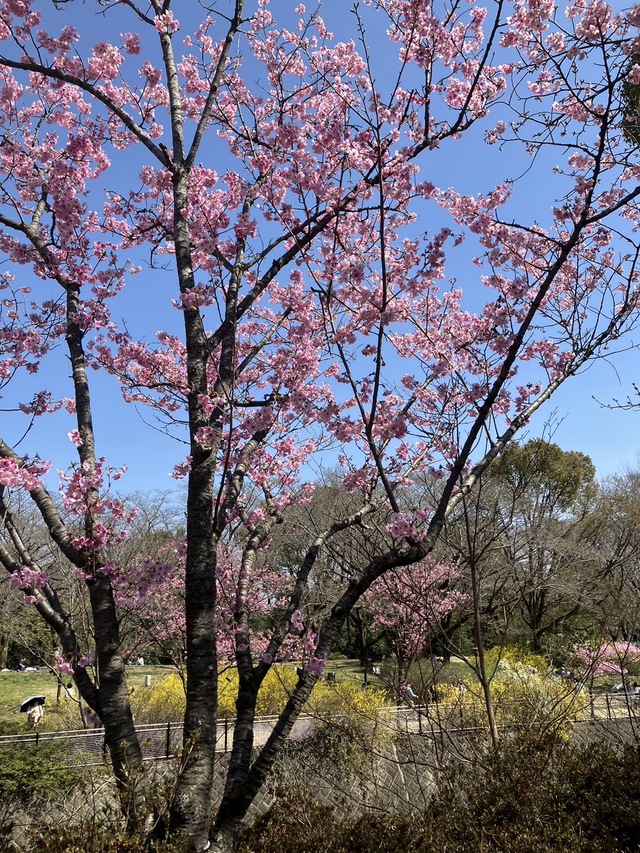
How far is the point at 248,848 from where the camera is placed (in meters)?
3.06

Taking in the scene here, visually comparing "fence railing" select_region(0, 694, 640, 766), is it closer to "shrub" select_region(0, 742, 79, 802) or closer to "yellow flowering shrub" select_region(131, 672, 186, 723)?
"shrub" select_region(0, 742, 79, 802)

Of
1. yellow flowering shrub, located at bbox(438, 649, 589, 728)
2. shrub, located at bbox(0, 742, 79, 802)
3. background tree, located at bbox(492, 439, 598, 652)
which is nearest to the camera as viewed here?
shrub, located at bbox(0, 742, 79, 802)

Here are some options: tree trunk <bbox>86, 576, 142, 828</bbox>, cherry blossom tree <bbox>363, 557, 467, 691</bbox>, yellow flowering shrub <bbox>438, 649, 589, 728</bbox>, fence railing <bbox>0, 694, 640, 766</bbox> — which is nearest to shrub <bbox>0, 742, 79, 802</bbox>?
fence railing <bbox>0, 694, 640, 766</bbox>

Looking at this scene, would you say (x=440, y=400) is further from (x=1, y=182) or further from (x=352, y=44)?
(x=1, y=182)

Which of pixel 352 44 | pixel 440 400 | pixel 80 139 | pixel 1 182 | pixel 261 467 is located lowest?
pixel 261 467

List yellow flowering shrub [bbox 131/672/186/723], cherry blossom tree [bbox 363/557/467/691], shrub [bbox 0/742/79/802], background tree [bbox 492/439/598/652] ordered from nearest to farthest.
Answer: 1. shrub [bbox 0/742/79/802]
2. cherry blossom tree [bbox 363/557/467/691]
3. yellow flowering shrub [bbox 131/672/186/723]
4. background tree [bbox 492/439/598/652]

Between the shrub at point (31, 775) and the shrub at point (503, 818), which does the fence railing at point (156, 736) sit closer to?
the shrub at point (31, 775)

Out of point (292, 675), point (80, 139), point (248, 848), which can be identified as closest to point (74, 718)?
point (292, 675)

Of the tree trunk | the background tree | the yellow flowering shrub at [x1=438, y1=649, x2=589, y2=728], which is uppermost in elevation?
the background tree

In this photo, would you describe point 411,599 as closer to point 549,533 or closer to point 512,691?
point 512,691

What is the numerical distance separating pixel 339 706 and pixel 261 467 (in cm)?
653

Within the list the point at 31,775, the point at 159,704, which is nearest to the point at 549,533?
the point at 159,704

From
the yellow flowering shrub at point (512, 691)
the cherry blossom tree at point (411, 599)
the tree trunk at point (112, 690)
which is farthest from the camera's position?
the cherry blossom tree at point (411, 599)

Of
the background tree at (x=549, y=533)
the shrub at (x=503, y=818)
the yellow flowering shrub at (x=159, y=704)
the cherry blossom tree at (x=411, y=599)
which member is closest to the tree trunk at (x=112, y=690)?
the shrub at (x=503, y=818)
